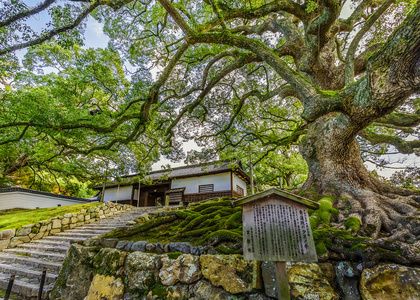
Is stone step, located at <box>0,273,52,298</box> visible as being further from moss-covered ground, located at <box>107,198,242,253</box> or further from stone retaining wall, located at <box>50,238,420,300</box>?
moss-covered ground, located at <box>107,198,242,253</box>

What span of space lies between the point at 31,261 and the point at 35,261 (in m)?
0.17

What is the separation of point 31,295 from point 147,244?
322 cm

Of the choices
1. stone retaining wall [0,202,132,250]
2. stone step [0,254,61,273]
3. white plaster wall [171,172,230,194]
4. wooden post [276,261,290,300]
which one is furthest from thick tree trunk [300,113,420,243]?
stone retaining wall [0,202,132,250]

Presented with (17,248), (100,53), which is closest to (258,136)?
(100,53)

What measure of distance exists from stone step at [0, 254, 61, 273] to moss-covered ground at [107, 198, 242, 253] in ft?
7.40

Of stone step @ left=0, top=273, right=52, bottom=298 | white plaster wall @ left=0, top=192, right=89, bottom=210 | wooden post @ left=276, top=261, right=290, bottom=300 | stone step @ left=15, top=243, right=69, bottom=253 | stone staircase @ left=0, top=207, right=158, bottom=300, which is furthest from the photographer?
white plaster wall @ left=0, top=192, right=89, bottom=210

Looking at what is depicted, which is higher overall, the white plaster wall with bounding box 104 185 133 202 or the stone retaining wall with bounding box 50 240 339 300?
the white plaster wall with bounding box 104 185 133 202

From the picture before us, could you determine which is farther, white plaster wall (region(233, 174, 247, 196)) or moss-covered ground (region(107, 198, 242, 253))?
white plaster wall (region(233, 174, 247, 196))


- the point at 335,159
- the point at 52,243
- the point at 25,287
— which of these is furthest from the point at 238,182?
the point at 25,287

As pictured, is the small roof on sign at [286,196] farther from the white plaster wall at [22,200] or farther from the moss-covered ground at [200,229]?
the white plaster wall at [22,200]

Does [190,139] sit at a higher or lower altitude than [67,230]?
higher

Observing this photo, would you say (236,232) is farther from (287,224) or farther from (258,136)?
(258,136)

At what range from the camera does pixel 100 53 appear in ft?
25.6

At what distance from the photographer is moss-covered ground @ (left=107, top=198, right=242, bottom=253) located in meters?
3.59
